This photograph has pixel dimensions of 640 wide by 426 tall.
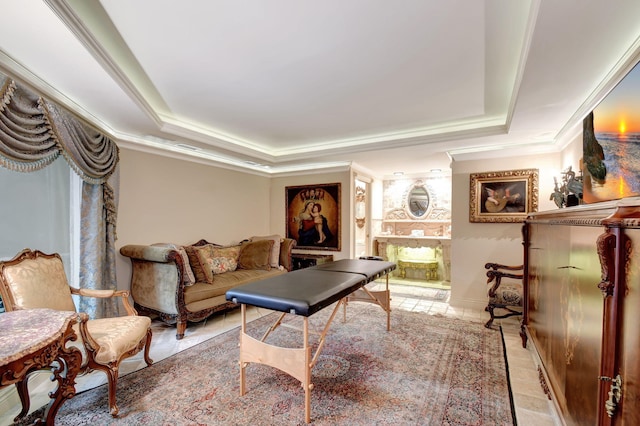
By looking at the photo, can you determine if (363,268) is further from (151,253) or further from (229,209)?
(229,209)

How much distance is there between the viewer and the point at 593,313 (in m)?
1.13

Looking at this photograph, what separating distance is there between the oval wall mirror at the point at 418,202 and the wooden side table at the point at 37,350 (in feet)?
19.8

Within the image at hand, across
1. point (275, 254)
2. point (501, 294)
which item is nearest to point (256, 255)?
point (275, 254)

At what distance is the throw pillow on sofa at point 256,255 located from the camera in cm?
455

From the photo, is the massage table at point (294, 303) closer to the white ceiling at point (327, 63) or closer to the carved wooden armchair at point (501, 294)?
the white ceiling at point (327, 63)

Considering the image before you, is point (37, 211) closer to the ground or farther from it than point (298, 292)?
farther from it

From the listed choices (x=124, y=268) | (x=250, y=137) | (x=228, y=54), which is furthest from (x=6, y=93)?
(x=250, y=137)

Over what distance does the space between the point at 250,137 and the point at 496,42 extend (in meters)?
3.20

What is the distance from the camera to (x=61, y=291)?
2225 mm

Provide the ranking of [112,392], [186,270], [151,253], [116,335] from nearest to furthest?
[112,392] < [116,335] < [151,253] < [186,270]

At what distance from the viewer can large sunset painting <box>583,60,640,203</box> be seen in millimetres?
1588

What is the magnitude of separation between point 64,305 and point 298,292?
6.15 ft

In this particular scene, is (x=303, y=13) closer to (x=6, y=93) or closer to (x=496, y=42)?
(x=496, y=42)

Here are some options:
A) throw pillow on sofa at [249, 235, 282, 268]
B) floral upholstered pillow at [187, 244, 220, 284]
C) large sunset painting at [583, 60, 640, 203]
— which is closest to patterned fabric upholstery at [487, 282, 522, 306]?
large sunset painting at [583, 60, 640, 203]
